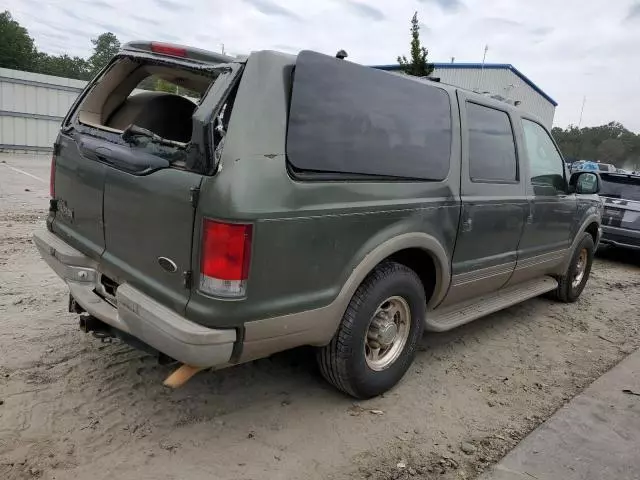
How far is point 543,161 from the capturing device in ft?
15.4

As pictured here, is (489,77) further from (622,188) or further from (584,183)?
(584,183)

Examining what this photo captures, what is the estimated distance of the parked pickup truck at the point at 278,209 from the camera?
7.85 feet

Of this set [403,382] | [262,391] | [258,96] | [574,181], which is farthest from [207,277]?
[574,181]

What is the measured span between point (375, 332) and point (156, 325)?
4.60 feet

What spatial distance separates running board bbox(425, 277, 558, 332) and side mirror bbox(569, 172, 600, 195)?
0.98m

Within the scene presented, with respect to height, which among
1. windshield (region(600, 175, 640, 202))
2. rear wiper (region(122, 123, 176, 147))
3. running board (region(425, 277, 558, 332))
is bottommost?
running board (region(425, 277, 558, 332))

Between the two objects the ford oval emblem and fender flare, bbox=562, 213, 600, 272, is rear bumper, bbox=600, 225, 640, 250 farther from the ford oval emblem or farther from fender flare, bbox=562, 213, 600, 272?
the ford oval emblem

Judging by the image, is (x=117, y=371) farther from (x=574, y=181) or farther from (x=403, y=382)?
(x=574, y=181)

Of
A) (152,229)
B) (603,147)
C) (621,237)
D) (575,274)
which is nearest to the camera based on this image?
(152,229)

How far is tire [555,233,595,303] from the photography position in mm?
5672

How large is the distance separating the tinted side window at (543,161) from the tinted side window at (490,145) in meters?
0.33

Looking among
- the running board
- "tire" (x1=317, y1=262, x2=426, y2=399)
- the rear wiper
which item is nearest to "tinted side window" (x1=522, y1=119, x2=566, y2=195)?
the running board

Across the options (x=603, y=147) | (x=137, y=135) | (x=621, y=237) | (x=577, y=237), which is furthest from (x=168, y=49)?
(x=603, y=147)

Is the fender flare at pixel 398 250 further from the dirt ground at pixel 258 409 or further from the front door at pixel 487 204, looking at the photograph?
the dirt ground at pixel 258 409
